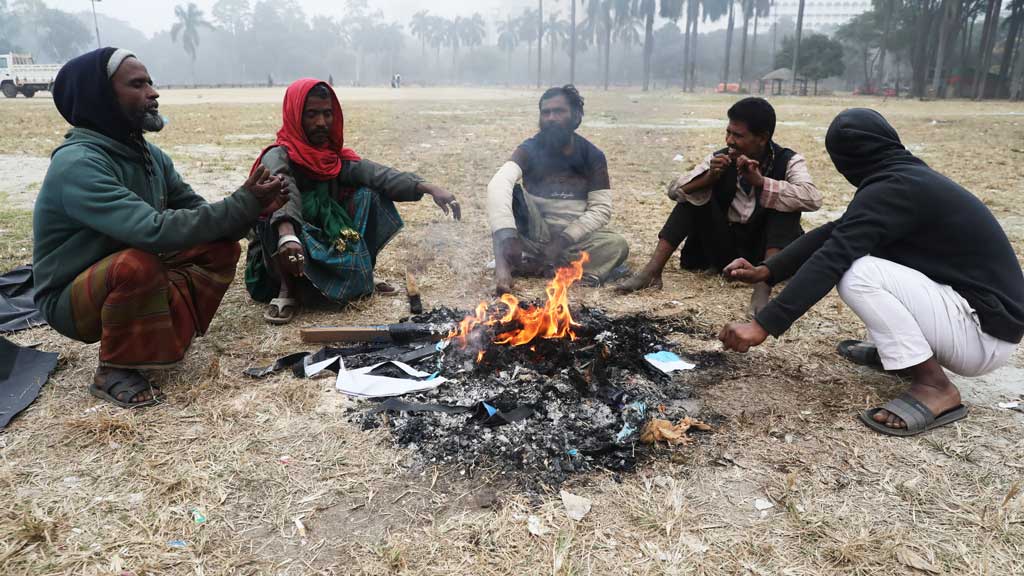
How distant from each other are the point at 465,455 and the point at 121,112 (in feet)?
7.81

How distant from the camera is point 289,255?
11.3 ft

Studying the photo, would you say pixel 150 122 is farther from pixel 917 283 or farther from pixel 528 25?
pixel 528 25

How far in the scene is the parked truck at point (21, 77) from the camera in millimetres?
29062

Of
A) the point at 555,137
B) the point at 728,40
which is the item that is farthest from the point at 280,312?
the point at 728,40

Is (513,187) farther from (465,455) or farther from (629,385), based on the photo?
(465,455)

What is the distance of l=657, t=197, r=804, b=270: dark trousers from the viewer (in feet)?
13.9

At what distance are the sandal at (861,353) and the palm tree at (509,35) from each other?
96697 mm

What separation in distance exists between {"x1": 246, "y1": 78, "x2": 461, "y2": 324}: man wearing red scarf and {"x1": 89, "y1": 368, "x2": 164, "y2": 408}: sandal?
1.01m

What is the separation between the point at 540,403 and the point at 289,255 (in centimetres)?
168

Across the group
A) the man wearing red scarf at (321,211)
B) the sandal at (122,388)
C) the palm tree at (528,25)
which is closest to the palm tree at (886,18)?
the man wearing red scarf at (321,211)

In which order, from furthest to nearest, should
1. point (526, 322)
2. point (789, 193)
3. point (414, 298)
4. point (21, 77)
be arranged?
point (21, 77) → point (414, 298) → point (789, 193) → point (526, 322)

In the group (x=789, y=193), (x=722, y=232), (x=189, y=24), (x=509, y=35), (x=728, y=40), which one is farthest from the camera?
(x=509, y=35)

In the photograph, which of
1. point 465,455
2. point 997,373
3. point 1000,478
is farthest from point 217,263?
point 997,373

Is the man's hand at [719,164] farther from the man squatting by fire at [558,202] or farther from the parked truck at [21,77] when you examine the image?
the parked truck at [21,77]
